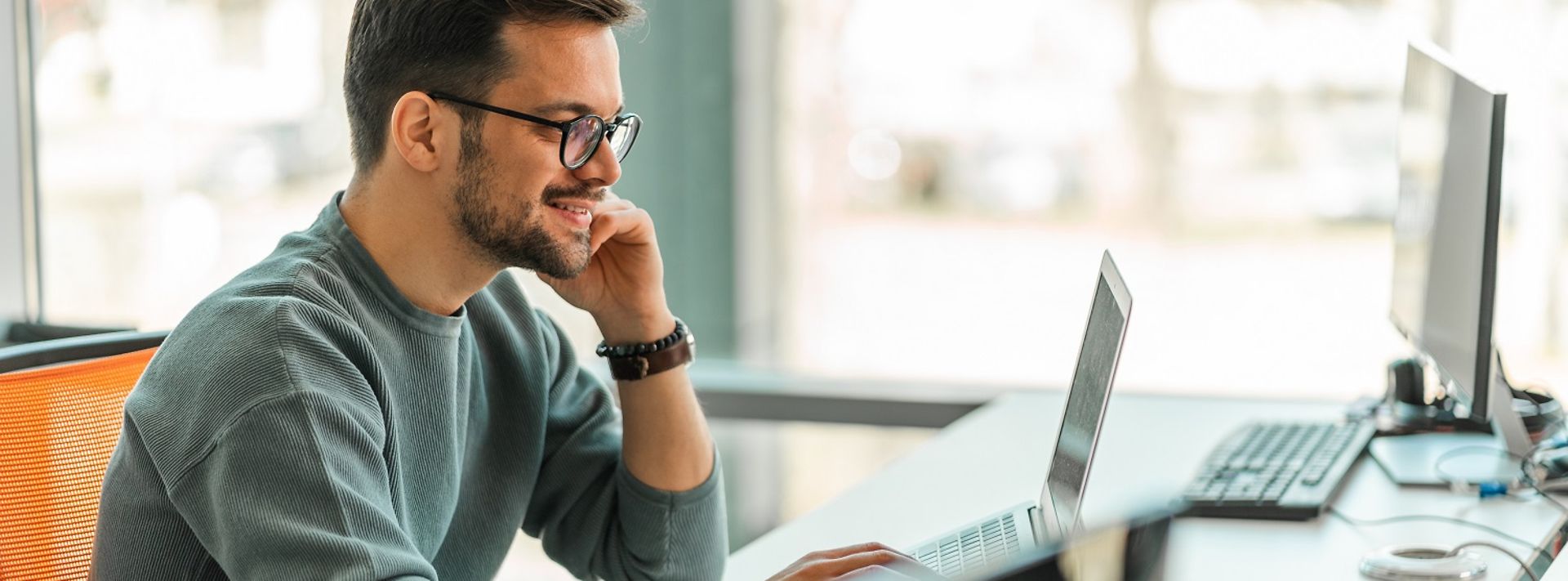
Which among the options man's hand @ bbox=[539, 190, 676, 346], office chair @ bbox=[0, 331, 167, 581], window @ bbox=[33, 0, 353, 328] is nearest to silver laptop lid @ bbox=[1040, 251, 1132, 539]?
man's hand @ bbox=[539, 190, 676, 346]

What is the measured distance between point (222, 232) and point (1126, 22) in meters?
2.00

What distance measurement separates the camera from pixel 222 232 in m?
3.34

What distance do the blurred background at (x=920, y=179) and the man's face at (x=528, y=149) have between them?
67.0 inches

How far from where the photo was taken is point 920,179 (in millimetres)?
3041

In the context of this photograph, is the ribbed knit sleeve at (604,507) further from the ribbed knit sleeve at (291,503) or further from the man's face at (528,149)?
the ribbed knit sleeve at (291,503)

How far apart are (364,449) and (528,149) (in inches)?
12.4

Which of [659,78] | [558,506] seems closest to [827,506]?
[558,506]

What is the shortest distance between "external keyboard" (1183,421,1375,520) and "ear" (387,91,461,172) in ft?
2.77

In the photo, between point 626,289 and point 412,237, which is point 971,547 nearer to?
point 626,289

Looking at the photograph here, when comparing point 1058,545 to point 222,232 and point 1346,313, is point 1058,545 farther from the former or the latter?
point 222,232

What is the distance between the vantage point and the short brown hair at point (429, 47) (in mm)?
1312

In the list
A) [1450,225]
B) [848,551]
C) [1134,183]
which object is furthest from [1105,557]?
[1134,183]

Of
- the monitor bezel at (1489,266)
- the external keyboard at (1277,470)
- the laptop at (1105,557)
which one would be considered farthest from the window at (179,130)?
the laptop at (1105,557)

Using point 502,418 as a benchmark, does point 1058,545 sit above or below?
above
